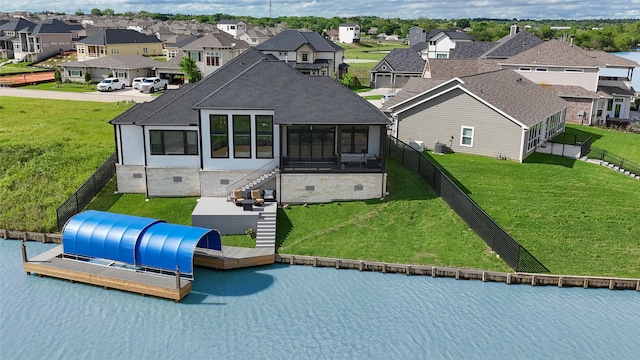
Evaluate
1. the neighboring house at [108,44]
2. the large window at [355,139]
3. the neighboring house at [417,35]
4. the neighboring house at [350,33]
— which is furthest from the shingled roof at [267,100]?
the neighboring house at [350,33]

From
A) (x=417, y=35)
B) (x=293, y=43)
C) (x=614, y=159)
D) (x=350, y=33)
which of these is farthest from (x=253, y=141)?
(x=350, y=33)

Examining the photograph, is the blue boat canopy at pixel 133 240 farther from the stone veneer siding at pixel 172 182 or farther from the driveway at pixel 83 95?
the driveway at pixel 83 95

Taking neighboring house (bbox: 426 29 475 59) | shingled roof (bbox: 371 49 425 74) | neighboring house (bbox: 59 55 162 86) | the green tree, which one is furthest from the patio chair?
neighboring house (bbox: 426 29 475 59)

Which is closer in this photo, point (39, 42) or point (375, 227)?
point (375, 227)

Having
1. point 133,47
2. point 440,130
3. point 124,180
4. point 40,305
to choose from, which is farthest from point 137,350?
point 133,47

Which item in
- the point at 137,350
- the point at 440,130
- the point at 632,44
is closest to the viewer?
the point at 137,350

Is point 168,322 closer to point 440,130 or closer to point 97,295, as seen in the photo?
point 97,295

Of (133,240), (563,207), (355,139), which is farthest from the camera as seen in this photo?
(355,139)

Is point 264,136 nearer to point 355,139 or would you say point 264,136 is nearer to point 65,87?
point 355,139
